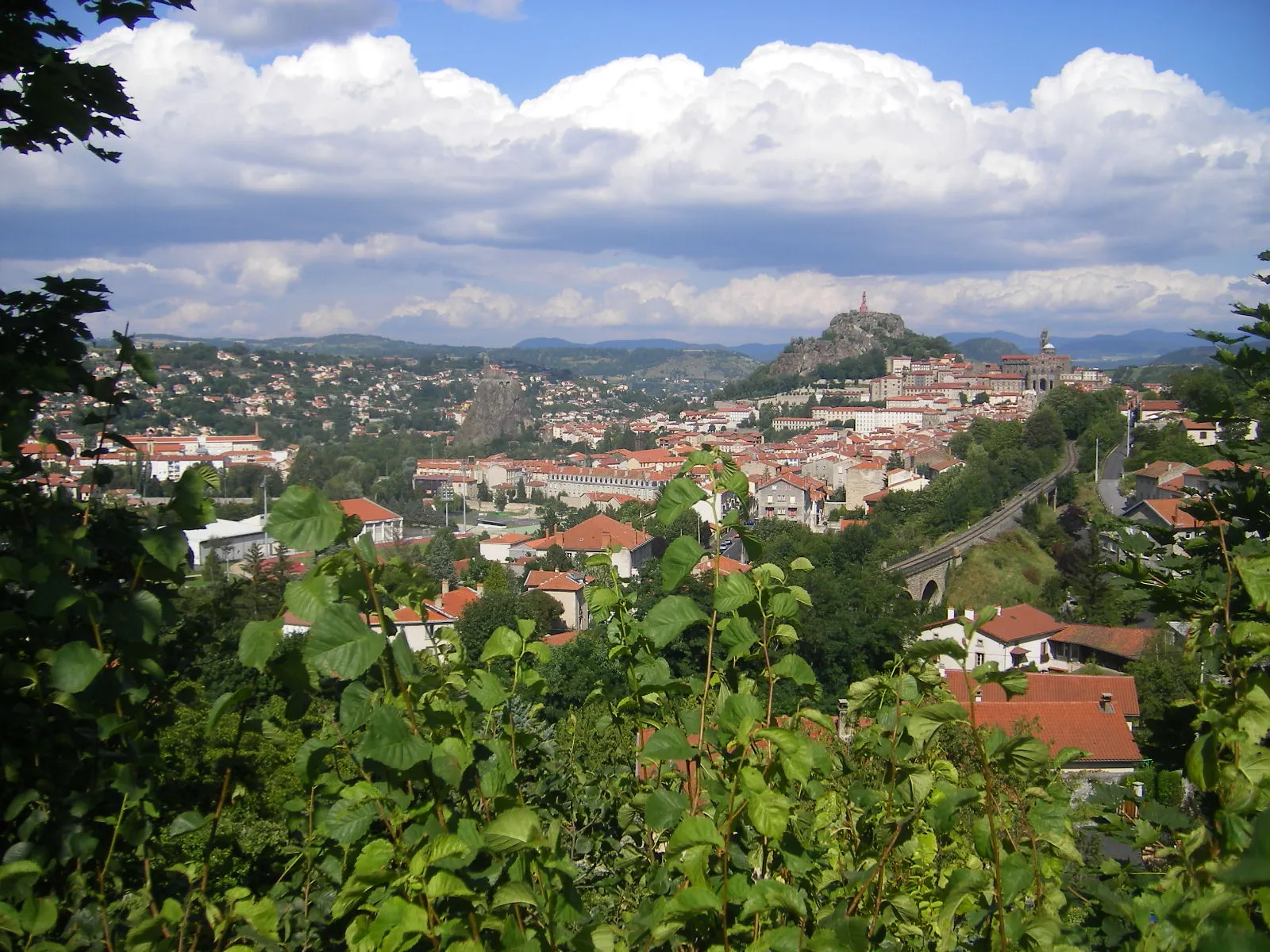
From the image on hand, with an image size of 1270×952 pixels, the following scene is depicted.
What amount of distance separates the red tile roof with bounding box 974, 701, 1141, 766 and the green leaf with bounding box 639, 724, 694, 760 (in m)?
10.7

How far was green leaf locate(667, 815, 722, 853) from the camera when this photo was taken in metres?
0.95

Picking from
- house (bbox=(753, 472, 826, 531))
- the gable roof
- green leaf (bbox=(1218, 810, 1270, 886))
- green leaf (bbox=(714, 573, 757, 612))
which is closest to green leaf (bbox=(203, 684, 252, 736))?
green leaf (bbox=(714, 573, 757, 612))

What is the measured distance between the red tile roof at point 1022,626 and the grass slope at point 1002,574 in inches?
176

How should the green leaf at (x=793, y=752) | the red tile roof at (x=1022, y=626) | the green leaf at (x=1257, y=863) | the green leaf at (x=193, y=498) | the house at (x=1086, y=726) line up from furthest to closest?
1. the red tile roof at (x=1022, y=626)
2. the house at (x=1086, y=726)
3. the green leaf at (x=193, y=498)
4. the green leaf at (x=793, y=752)
5. the green leaf at (x=1257, y=863)

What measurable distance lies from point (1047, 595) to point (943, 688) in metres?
26.5

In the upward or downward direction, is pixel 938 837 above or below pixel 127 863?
above

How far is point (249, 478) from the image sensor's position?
4675cm

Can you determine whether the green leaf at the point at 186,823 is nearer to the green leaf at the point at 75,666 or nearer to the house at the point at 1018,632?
the green leaf at the point at 75,666

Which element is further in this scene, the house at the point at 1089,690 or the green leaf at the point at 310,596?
the house at the point at 1089,690

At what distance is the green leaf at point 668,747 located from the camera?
1.07 meters

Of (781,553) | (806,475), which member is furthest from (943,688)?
(806,475)

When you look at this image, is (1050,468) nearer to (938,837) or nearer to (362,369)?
(938,837)

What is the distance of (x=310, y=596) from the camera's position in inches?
37.0

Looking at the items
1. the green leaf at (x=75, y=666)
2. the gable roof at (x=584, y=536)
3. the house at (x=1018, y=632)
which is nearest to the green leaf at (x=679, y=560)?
the green leaf at (x=75, y=666)
